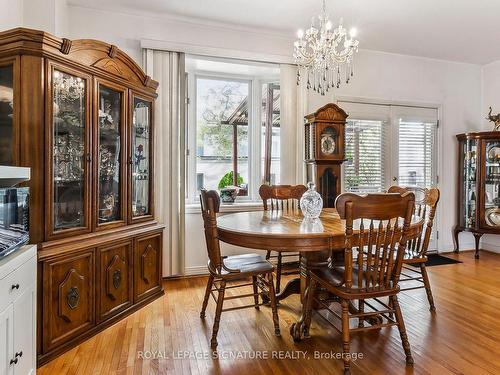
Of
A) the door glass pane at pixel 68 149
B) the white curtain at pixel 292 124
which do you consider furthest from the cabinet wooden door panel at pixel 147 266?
the white curtain at pixel 292 124

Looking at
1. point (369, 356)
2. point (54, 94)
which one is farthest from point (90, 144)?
point (369, 356)

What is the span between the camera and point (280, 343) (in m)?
2.12

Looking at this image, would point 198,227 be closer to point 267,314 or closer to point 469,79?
point 267,314

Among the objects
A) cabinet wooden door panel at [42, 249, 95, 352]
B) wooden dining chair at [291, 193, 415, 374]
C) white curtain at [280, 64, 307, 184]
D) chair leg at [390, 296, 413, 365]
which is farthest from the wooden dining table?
white curtain at [280, 64, 307, 184]

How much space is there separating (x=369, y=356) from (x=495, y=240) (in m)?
3.94

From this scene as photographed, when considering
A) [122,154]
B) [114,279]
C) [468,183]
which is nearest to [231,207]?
[122,154]

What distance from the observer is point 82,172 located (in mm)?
2268

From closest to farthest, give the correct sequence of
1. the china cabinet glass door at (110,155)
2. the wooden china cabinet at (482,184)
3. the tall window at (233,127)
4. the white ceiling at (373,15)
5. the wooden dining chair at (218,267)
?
1. the wooden dining chair at (218,267)
2. the china cabinet glass door at (110,155)
3. the white ceiling at (373,15)
4. the tall window at (233,127)
5. the wooden china cabinet at (482,184)

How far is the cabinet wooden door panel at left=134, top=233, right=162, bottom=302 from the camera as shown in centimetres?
268

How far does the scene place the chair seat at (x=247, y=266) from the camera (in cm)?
212

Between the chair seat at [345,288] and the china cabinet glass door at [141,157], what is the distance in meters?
1.67

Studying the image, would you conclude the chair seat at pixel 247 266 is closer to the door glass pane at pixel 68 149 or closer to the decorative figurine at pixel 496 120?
the door glass pane at pixel 68 149

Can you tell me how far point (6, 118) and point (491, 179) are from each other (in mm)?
5387

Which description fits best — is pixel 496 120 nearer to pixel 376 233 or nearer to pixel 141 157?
pixel 376 233
